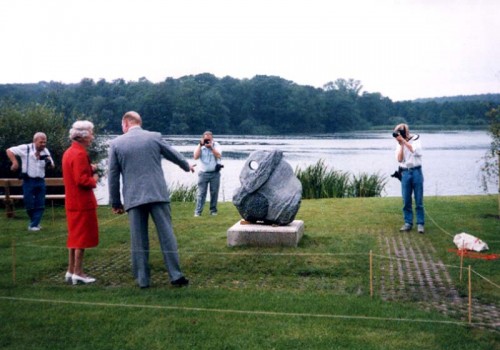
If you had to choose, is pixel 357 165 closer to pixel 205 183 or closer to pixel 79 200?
pixel 205 183

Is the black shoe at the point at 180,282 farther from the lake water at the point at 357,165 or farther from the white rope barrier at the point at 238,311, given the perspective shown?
the lake water at the point at 357,165

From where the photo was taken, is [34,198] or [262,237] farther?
[34,198]

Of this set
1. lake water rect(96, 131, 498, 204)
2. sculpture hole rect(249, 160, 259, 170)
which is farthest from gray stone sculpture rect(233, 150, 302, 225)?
lake water rect(96, 131, 498, 204)

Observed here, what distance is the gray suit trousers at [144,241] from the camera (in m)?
7.52

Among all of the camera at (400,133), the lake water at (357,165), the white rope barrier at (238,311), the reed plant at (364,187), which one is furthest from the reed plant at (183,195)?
the white rope barrier at (238,311)

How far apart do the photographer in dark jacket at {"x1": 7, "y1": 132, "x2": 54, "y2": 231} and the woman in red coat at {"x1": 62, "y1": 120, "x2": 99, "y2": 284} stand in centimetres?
479

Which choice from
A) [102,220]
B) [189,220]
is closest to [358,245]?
[189,220]

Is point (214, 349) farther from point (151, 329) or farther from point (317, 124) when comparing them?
point (317, 124)

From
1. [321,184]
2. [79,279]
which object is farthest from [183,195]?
[79,279]

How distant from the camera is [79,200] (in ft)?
25.3

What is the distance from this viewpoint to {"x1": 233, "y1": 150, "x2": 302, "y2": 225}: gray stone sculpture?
405 inches

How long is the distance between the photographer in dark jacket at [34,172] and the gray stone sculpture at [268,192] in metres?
4.32

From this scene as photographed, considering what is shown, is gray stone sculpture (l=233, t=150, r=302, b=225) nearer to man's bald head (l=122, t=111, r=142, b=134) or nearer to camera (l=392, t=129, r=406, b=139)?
camera (l=392, t=129, r=406, b=139)

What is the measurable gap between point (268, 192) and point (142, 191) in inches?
135
